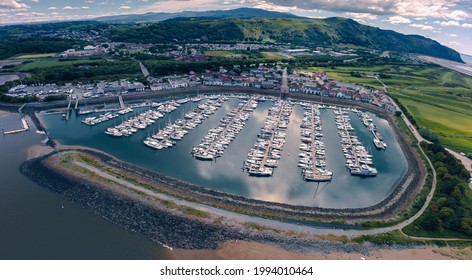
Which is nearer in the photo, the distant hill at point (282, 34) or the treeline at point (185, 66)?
the treeline at point (185, 66)

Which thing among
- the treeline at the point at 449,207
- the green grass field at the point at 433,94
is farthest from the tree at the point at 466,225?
the green grass field at the point at 433,94

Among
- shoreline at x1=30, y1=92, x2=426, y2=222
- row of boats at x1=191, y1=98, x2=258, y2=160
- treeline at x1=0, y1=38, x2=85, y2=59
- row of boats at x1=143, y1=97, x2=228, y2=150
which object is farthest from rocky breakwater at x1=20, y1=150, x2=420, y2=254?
treeline at x1=0, y1=38, x2=85, y2=59

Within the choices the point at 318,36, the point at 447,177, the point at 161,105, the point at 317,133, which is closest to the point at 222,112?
the point at 161,105

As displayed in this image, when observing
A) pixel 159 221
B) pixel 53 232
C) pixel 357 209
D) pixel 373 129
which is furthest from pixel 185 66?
pixel 357 209

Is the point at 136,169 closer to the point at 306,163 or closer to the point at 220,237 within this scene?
the point at 220,237

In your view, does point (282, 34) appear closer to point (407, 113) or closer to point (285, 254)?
point (407, 113)

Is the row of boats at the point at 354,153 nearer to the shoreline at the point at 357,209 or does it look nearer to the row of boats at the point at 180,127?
the shoreline at the point at 357,209

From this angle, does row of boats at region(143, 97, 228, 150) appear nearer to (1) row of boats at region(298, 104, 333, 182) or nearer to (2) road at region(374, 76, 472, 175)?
(1) row of boats at region(298, 104, 333, 182)
